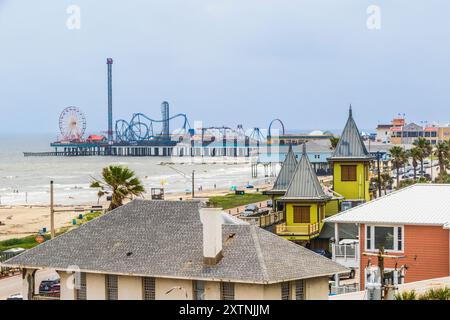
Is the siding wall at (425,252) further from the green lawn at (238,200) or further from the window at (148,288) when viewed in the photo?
the green lawn at (238,200)

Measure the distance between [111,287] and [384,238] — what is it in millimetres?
9552

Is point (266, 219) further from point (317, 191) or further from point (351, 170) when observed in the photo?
point (351, 170)

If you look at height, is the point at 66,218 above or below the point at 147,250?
below

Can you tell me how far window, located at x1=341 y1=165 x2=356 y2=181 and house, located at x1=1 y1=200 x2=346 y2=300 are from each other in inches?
735

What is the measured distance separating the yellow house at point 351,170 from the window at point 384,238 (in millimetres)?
13781

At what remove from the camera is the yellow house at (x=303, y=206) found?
112 feet

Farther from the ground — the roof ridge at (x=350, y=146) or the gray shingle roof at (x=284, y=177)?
the roof ridge at (x=350, y=146)

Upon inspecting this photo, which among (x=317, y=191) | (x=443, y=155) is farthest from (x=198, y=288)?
(x=443, y=155)

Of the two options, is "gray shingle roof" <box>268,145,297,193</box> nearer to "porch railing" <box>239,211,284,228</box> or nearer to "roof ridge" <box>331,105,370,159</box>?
"roof ridge" <box>331,105,370,159</box>

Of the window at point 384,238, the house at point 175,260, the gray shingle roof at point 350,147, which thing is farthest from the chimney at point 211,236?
the gray shingle roof at point 350,147
